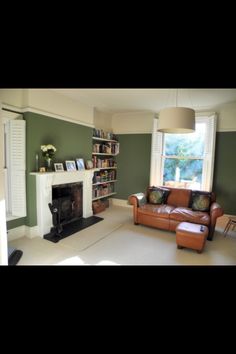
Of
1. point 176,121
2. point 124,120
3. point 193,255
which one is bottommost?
point 193,255

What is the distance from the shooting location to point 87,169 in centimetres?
425

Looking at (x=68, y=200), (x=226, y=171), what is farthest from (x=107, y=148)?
(x=226, y=171)

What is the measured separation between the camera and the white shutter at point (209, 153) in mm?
4152

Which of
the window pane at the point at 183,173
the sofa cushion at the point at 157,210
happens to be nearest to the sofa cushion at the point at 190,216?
the sofa cushion at the point at 157,210

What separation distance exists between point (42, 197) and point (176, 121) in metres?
2.39

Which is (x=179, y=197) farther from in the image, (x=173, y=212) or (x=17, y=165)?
(x=17, y=165)

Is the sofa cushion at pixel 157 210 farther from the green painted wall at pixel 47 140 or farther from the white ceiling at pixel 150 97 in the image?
the white ceiling at pixel 150 97

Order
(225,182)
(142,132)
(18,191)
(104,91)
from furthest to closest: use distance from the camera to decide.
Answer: (142,132) < (225,182) < (104,91) < (18,191)

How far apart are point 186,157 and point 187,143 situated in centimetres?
33

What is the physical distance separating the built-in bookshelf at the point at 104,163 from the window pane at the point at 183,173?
4.73 ft

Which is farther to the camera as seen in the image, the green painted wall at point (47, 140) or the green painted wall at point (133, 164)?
the green painted wall at point (133, 164)
